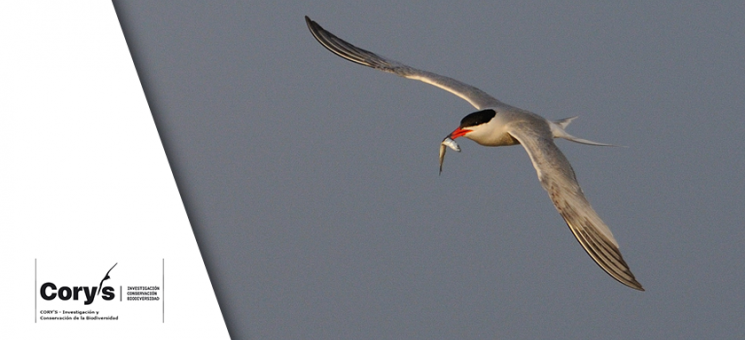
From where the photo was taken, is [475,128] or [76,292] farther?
[76,292]

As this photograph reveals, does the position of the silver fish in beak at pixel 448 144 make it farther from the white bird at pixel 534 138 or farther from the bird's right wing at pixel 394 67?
the bird's right wing at pixel 394 67

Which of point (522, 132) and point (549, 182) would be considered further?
point (522, 132)

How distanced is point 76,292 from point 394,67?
2851mm

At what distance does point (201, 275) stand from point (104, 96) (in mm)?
1461

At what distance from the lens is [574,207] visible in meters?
5.34

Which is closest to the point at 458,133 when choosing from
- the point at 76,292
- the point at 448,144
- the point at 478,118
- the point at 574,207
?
the point at 448,144

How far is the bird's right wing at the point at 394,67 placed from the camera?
21.8 ft

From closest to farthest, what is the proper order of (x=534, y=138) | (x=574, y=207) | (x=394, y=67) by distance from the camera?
(x=574, y=207)
(x=534, y=138)
(x=394, y=67)

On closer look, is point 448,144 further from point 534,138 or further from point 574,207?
point 574,207

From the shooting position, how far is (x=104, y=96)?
7035 mm

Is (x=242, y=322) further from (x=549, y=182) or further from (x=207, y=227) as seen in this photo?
(x=549, y=182)

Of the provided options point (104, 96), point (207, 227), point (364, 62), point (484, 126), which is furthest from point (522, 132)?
point (104, 96)

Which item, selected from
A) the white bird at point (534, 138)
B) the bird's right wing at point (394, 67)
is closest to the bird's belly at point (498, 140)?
the white bird at point (534, 138)

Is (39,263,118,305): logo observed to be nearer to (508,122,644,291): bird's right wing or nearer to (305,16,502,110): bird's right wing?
(305,16,502,110): bird's right wing
